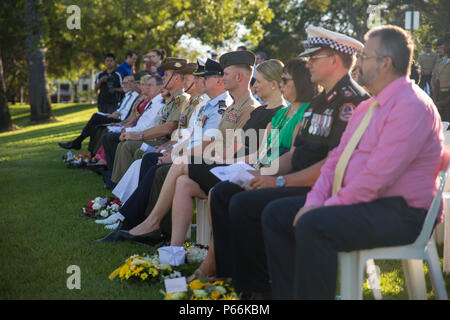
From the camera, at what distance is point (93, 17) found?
77.8 ft

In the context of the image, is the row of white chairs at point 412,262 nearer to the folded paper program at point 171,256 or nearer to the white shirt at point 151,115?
the folded paper program at point 171,256

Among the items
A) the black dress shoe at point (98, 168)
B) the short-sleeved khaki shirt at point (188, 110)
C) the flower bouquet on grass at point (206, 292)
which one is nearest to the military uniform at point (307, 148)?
the flower bouquet on grass at point (206, 292)

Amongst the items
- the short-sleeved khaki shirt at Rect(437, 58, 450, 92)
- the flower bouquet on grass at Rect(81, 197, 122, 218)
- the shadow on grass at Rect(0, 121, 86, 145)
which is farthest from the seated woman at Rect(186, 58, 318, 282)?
the shadow on grass at Rect(0, 121, 86, 145)

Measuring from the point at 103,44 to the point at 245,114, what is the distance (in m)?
22.4

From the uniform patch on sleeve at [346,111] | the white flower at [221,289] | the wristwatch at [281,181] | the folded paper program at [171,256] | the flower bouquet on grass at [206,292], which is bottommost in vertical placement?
the folded paper program at [171,256]

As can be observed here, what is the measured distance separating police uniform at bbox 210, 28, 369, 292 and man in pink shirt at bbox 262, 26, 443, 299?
1.39 feet

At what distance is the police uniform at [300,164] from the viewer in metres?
3.57

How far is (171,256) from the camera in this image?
4.57 metres

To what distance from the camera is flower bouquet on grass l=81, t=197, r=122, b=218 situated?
6.60 m

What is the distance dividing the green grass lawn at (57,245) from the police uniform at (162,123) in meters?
0.51

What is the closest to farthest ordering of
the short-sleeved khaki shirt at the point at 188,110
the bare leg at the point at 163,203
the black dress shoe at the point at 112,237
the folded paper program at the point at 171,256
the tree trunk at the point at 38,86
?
the folded paper program at the point at 171,256 < the bare leg at the point at 163,203 < the black dress shoe at the point at 112,237 < the short-sleeved khaki shirt at the point at 188,110 < the tree trunk at the point at 38,86

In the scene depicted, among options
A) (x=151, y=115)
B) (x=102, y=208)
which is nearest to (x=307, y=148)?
(x=102, y=208)

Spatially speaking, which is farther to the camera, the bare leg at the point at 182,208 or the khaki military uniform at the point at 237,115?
the khaki military uniform at the point at 237,115

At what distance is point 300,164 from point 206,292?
108 centimetres
